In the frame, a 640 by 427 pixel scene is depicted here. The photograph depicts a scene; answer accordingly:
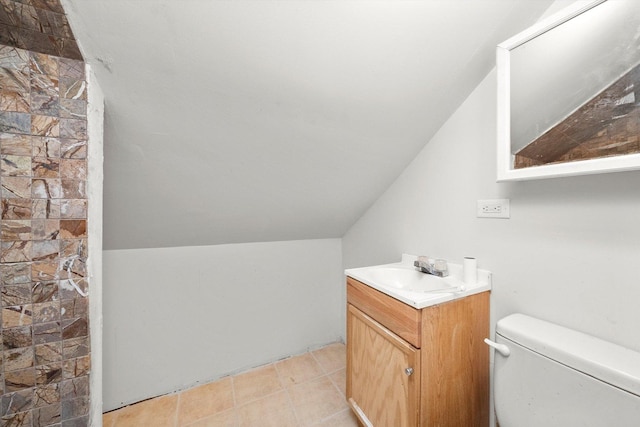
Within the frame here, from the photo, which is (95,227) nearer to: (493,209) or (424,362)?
(424,362)

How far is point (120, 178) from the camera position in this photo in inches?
43.9

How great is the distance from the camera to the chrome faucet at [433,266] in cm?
124

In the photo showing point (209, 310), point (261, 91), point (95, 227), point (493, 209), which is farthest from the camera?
point (209, 310)

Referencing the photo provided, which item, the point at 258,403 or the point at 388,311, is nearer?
the point at 388,311

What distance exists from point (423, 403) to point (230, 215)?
1351mm

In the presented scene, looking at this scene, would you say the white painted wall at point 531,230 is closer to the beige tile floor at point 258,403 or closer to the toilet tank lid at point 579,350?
the toilet tank lid at point 579,350

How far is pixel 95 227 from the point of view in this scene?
0.83 metres

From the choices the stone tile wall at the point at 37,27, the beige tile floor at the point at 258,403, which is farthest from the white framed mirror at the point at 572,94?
the beige tile floor at the point at 258,403

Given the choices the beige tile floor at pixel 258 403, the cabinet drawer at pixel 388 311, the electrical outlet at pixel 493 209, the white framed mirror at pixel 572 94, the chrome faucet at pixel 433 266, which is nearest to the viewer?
the white framed mirror at pixel 572 94

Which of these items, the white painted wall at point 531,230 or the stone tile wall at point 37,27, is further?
the white painted wall at point 531,230

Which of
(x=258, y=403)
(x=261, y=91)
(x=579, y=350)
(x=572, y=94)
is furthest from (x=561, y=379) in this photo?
(x=258, y=403)

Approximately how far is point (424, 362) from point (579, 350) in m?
0.46

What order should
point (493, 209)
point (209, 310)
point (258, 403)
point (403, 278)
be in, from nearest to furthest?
point (493, 209), point (403, 278), point (258, 403), point (209, 310)

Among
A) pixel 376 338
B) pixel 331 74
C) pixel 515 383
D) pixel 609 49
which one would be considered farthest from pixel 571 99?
pixel 376 338
